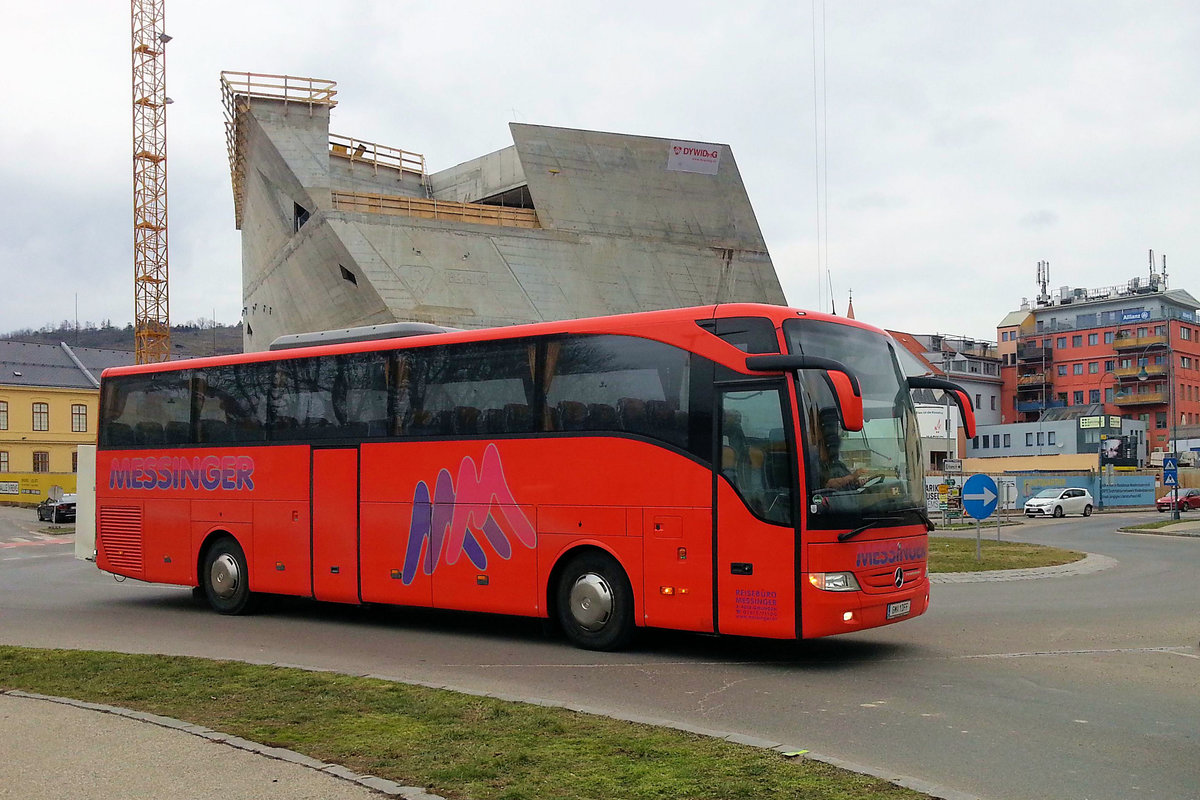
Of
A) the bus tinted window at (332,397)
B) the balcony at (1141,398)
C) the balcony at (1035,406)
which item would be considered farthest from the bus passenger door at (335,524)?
the balcony at (1035,406)

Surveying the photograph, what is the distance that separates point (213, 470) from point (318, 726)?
29.1 ft

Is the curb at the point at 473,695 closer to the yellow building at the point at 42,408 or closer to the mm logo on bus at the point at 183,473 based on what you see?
the mm logo on bus at the point at 183,473

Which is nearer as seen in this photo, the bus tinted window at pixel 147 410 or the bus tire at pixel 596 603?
the bus tire at pixel 596 603

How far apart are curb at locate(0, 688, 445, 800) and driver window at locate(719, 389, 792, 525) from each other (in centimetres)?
A: 494

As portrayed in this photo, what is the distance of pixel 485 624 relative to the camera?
13.8 m

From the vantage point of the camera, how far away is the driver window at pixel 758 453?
9969 mm

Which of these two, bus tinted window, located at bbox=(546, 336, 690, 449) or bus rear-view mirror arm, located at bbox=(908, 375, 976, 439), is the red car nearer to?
bus rear-view mirror arm, located at bbox=(908, 375, 976, 439)

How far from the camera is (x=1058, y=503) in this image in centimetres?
5472

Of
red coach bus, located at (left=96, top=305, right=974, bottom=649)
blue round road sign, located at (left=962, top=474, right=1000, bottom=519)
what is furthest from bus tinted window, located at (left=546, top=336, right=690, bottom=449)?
blue round road sign, located at (left=962, top=474, right=1000, bottom=519)

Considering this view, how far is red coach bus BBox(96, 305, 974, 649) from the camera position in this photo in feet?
32.9

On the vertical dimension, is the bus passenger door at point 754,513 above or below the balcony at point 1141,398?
below

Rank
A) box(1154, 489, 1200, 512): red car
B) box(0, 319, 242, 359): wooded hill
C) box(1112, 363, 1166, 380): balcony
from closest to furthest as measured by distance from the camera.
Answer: box(1154, 489, 1200, 512): red car → box(1112, 363, 1166, 380): balcony → box(0, 319, 242, 359): wooded hill

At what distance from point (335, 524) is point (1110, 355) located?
10884 centimetres

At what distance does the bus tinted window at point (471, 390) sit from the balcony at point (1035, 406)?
4217 inches
